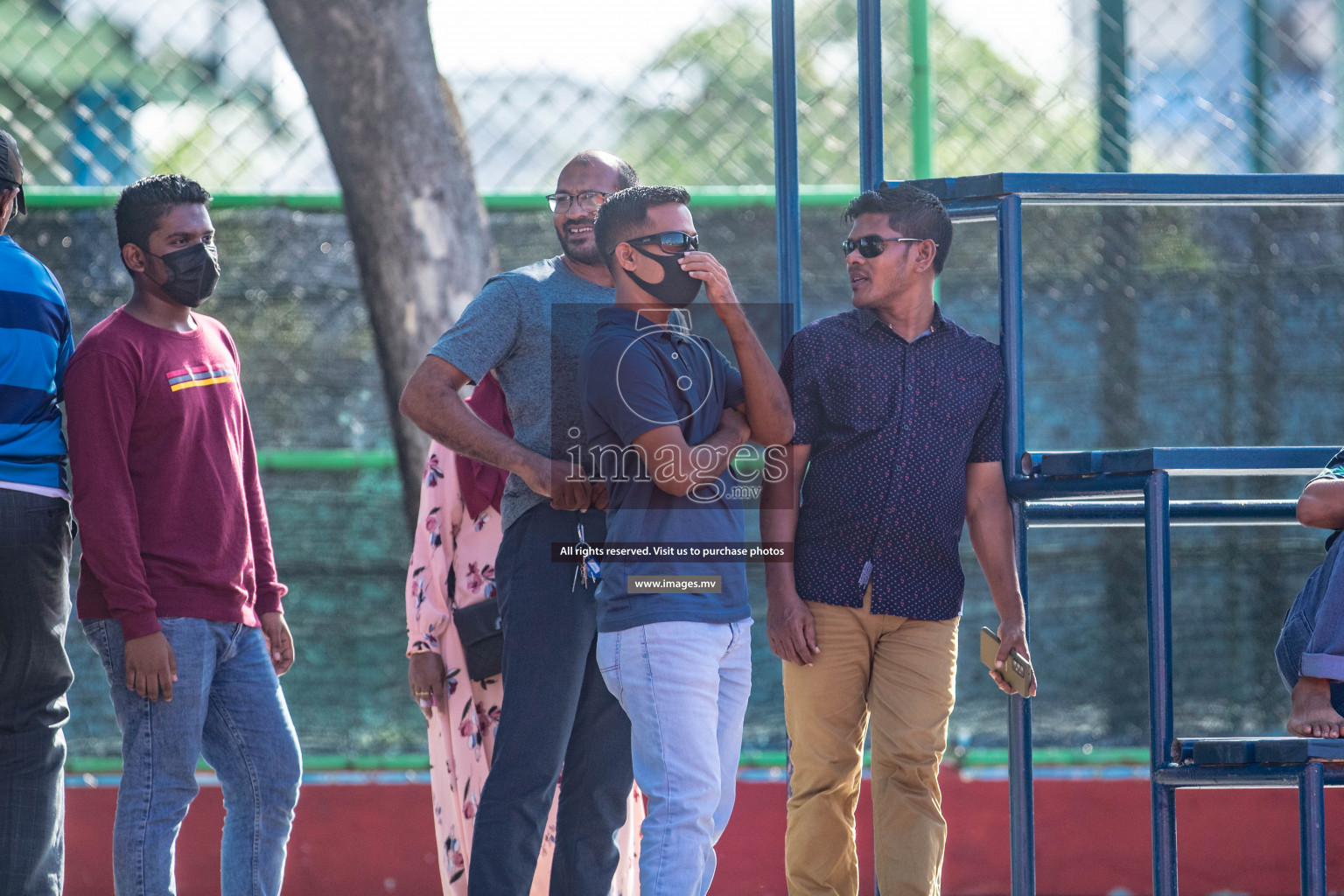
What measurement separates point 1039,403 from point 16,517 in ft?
10.8

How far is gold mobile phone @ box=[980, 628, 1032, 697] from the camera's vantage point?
8.70 ft

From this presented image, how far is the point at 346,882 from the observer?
436cm

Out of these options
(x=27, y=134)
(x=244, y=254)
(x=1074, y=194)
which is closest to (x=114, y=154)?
(x=27, y=134)

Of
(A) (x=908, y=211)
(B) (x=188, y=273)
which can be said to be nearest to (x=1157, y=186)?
(A) (x=908, y=211)

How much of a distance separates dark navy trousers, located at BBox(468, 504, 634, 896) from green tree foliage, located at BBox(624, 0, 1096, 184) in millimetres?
2294

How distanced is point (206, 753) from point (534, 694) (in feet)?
2.71

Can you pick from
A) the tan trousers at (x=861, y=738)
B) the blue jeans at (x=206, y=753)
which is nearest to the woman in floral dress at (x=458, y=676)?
the blue jeans at (x=206, y=753)

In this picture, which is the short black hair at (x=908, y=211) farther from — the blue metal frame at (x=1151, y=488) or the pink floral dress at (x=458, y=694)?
the pink floral dress at (x=458, y=694)

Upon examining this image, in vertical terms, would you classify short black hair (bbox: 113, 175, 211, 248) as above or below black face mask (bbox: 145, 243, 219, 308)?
above

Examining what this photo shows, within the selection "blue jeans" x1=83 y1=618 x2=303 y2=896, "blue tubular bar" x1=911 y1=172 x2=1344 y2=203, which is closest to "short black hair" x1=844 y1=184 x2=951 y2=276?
"blue tubular bar" x1=911 y1=172 x2=1344 y2=203

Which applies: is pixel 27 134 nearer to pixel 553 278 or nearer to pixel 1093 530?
pixel 553 278

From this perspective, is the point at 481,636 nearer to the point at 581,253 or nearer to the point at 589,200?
the point at 581,253

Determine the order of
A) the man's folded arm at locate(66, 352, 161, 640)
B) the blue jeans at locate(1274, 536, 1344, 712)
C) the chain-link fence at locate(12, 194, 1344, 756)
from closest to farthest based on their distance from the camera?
the blue jeans at locate(1274, 536, 1344, 712) < the man's folded arm at locate(66, 352, 161, 640) < the chain-link fence at locate(12, 194, 1344, 756)

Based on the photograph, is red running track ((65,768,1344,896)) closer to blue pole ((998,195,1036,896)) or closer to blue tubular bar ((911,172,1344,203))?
blue pole ((998,195,1036,896))
